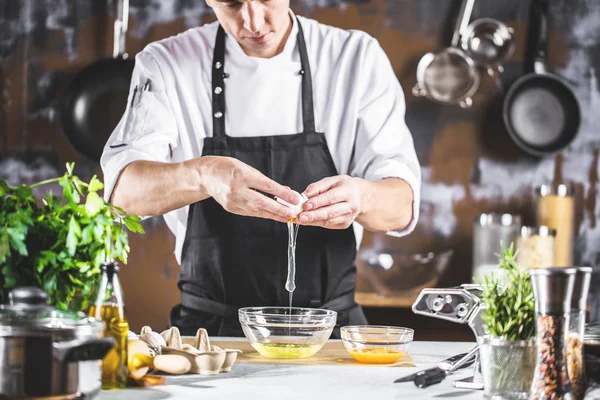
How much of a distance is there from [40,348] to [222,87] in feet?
5.50

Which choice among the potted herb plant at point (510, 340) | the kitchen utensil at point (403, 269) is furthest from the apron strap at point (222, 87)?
the kitchen utensil at point (403, 269)

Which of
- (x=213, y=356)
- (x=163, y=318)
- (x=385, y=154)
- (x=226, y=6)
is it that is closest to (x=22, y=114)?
(x=163, y=318)

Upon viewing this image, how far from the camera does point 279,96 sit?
280 centimetres

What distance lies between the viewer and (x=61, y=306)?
141 cm

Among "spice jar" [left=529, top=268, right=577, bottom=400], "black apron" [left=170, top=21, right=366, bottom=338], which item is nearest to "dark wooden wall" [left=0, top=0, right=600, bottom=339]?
"black apron" [left=170, top=21, right=366, bottom=338]

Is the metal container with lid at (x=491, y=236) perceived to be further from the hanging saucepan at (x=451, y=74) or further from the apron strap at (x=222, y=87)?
the apron strap at (x=222, y=87)

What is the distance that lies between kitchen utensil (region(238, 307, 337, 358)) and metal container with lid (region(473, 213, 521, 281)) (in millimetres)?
2289

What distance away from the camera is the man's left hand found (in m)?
2.19

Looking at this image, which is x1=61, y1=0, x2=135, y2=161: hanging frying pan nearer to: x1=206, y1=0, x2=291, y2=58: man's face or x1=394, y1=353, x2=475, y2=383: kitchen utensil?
x1=206, y1=0, x2=291, y2=58: man's face

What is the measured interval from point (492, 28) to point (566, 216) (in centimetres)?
104

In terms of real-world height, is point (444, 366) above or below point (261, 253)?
below

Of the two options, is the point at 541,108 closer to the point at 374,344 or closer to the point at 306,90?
the point at 306,90

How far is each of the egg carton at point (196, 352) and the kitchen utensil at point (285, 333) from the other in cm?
10

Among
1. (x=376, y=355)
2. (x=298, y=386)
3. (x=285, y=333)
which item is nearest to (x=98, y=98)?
(x=285, y=333)
